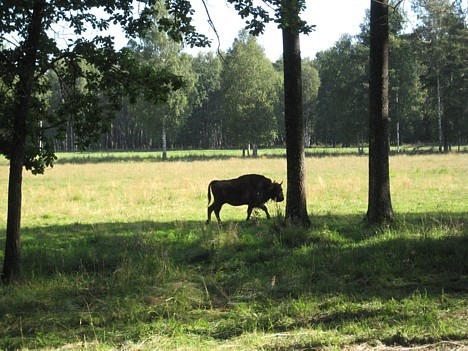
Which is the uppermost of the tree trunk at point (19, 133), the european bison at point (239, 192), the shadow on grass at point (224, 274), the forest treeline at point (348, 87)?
the forest treeline at point (348, 87)

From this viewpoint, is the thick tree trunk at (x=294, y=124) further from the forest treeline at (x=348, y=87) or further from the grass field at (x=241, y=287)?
the forest treeline at (x=348, y=87)

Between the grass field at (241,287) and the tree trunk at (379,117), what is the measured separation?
2.09ft

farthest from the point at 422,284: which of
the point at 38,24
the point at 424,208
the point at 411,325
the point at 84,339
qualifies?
the point at 424,208

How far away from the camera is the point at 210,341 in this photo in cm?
516

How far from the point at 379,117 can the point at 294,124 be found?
1.84 m

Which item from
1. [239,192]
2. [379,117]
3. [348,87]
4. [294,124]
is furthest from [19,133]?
[348,87]

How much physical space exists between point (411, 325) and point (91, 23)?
7.47m

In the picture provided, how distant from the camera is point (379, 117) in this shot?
10805 mm

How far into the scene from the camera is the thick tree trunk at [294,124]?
35.2 feet

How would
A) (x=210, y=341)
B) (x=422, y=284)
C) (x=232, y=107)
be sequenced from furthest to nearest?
(x=232, y=107) → (x=422, y=284) → (x=210, y=341)

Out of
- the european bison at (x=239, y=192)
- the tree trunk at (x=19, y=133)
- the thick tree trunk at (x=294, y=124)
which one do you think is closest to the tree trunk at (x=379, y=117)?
the thick tree trunk at (x=294, y=124)

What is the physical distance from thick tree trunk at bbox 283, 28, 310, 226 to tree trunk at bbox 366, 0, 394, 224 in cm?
155

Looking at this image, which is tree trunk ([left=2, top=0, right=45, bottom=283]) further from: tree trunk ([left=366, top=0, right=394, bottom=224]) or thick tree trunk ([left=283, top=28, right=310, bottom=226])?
tree trunk ([left=366, top=0, right=394, bottom=224])

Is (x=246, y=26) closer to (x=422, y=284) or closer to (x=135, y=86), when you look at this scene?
(x=135, y=86)
